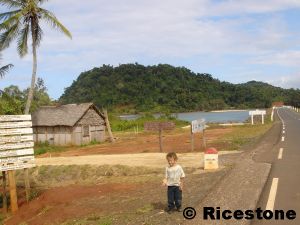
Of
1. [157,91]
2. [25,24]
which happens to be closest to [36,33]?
[25,24]

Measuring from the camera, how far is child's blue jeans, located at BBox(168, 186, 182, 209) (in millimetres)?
9205

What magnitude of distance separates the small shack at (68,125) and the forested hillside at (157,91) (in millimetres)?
73966

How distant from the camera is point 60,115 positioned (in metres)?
43.2

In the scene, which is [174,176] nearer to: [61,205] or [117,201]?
[117,201]

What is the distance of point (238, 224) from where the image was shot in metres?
7.84

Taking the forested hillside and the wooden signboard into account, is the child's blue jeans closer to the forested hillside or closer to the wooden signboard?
the wooden signboard

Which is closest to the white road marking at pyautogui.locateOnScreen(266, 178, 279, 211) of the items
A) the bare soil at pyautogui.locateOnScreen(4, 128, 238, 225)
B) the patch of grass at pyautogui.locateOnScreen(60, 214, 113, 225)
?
the bare soil at pyautogui.locateOnScreen(4, 128, 238, 225)

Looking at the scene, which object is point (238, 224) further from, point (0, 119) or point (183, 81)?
point (183, 81)

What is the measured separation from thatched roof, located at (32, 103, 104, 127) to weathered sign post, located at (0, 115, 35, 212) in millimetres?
25244

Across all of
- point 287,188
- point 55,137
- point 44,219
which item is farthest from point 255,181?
point 55,137

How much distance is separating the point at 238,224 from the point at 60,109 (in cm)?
3821

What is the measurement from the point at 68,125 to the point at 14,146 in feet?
84.9

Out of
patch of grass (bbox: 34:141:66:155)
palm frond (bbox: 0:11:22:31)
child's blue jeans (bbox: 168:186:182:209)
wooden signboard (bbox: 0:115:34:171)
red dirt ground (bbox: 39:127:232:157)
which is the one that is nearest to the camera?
child's blue jeans (bbox: 168:186:182:209)

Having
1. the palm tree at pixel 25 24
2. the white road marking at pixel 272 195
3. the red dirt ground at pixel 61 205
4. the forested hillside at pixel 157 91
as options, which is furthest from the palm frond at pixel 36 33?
the forested hillside at pixel 157 91
